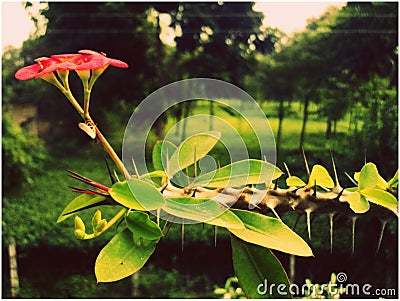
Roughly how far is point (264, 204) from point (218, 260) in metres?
2.09

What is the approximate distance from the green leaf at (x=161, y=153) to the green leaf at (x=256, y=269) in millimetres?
49

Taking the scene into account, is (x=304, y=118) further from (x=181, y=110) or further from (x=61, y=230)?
(x=61, y=230)

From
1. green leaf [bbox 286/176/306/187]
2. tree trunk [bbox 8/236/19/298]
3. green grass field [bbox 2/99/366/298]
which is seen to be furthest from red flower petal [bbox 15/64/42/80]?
tree trunk [bbox 8/236/19/298]

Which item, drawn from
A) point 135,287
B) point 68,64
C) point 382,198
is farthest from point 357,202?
point 135,287

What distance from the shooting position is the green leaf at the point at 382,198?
19 cm

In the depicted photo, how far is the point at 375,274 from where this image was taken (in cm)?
208

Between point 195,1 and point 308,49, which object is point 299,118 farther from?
point 195,1

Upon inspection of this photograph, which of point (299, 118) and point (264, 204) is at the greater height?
point (299, 118)

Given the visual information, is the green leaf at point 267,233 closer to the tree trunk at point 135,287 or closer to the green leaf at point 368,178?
the green leaf at point 368,178

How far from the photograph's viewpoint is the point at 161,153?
0.21 m

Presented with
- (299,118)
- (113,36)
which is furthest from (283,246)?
(113,36)

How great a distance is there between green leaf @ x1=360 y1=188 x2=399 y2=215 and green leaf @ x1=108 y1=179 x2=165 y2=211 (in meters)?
0.09

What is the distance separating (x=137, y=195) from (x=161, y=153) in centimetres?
5

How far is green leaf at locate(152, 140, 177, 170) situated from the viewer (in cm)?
21
